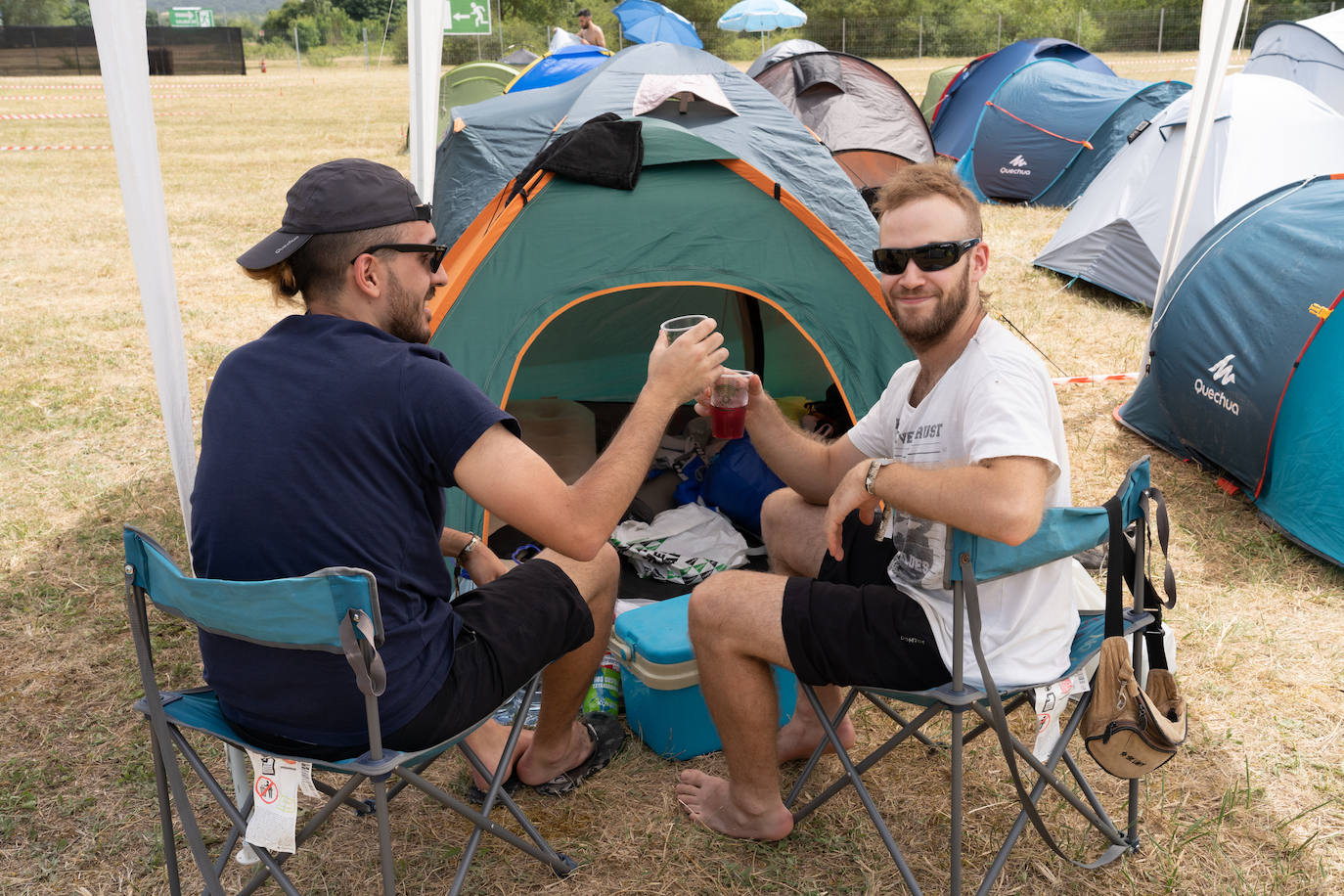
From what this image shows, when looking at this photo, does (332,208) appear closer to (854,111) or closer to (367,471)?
(367,471)

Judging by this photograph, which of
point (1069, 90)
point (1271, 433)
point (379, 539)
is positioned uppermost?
point (1069, 90)

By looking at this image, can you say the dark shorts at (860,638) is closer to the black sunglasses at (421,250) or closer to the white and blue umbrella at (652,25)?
the black sunglasses at (421,250)

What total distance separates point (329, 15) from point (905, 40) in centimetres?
2860

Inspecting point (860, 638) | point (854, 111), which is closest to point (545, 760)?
point (860, 638)

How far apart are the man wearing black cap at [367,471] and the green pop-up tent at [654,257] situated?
1047mm

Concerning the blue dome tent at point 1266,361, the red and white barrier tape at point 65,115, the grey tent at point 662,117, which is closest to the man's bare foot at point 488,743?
the grey tent at point 662,117

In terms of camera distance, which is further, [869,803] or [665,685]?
[665,685]

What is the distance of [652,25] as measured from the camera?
51.7 feet

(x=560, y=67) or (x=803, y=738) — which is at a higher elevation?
(x=560, y=67)

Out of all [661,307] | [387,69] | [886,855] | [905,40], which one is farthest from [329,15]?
[886,855]

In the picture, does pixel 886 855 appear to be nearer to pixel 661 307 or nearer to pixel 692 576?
pixel 692 576

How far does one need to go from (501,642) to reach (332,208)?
2.92 ft

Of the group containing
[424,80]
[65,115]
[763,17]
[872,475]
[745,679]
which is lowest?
[65,115]

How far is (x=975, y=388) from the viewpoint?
1.96 m
